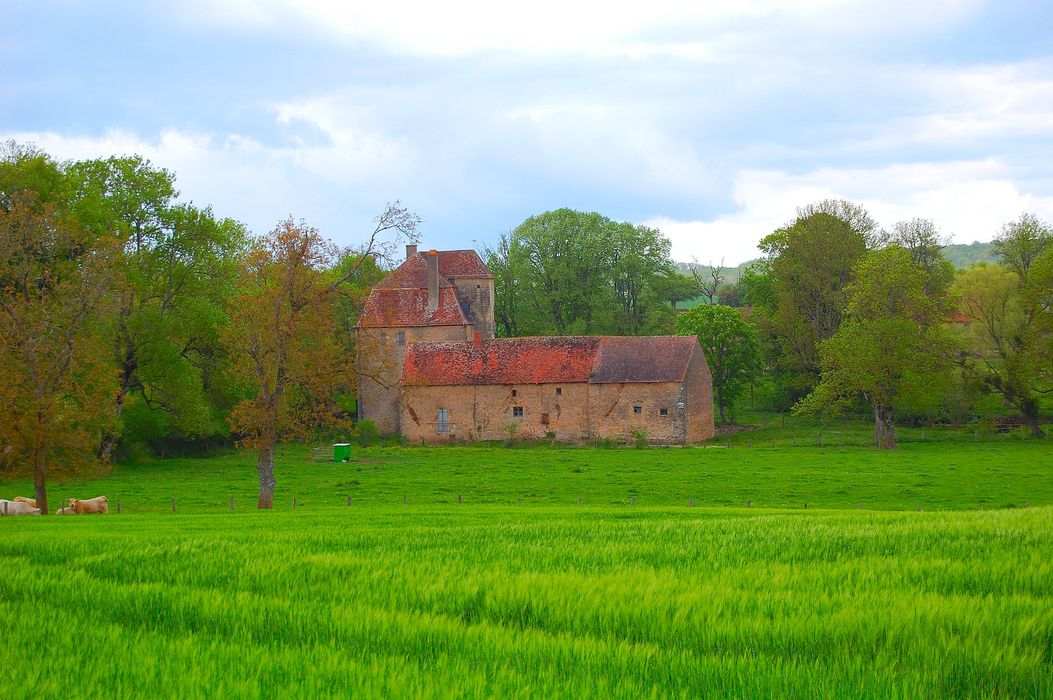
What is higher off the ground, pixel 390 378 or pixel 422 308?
pixel 422 308

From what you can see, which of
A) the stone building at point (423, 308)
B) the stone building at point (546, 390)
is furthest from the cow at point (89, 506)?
the stone building at point (423, 308)

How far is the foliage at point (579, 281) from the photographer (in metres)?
84.9

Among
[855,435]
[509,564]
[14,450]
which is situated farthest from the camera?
[855,435]

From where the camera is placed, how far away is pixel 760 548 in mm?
13125

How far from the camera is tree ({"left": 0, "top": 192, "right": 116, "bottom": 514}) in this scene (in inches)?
1117

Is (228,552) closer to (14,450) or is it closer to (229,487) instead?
(14,450)

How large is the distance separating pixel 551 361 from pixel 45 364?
37231 mm

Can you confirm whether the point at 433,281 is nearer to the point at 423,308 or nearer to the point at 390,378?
the point at 423,308

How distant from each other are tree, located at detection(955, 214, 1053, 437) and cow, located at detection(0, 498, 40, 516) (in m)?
53.7

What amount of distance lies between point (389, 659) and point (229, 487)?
34527 millimetres

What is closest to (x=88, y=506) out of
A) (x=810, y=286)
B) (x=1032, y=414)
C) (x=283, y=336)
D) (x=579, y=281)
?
(x=283, y=336)

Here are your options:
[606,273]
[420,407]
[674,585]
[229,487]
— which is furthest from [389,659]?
[606,273]

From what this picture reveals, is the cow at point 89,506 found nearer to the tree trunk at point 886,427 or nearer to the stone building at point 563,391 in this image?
the stone building at point 563,391

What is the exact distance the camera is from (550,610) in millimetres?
8742
